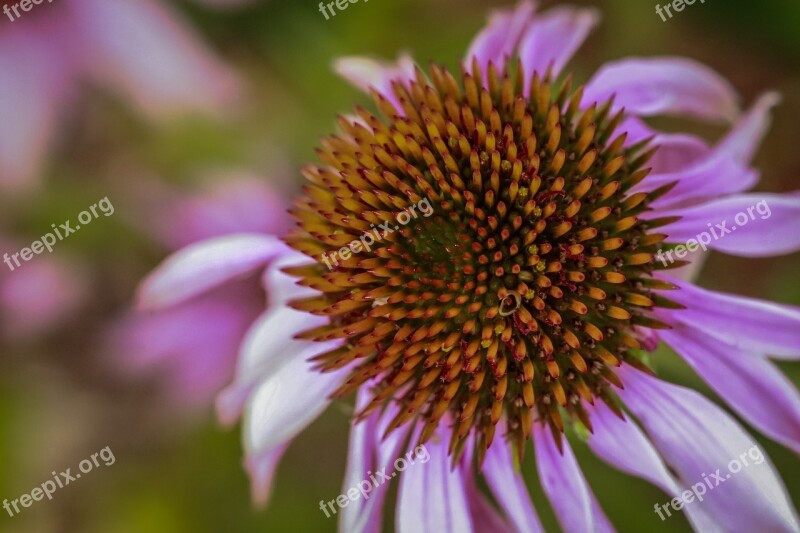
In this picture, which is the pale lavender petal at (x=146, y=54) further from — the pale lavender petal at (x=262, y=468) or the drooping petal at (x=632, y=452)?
the drooping petal at (x=632, y=452)

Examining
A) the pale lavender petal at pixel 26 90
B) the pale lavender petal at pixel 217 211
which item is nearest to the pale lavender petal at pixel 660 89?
the pale lavender petal at pixel 217 211

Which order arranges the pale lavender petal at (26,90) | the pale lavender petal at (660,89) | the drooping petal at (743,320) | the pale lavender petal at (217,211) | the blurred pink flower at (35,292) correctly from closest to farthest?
the drooping petal at (743,320), the pale lavender petal at (660,89), the pale lavender petal at (26,90), the pale lavender petal at (217,211), the blurred pink flower at (35,292)

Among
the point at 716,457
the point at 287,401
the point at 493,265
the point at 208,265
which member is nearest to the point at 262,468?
the point at 287,401

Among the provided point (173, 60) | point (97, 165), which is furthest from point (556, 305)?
point (97, 165)

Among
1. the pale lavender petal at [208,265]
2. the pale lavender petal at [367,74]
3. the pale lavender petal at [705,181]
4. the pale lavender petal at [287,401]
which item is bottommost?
the pale lavender petal at [705,181]

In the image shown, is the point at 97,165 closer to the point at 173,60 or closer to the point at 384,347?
the point at 173,60

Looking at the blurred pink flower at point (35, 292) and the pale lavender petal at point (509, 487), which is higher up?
the blurred pink flower at point (35, 292)

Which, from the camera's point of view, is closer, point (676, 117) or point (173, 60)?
point (173, 60)
